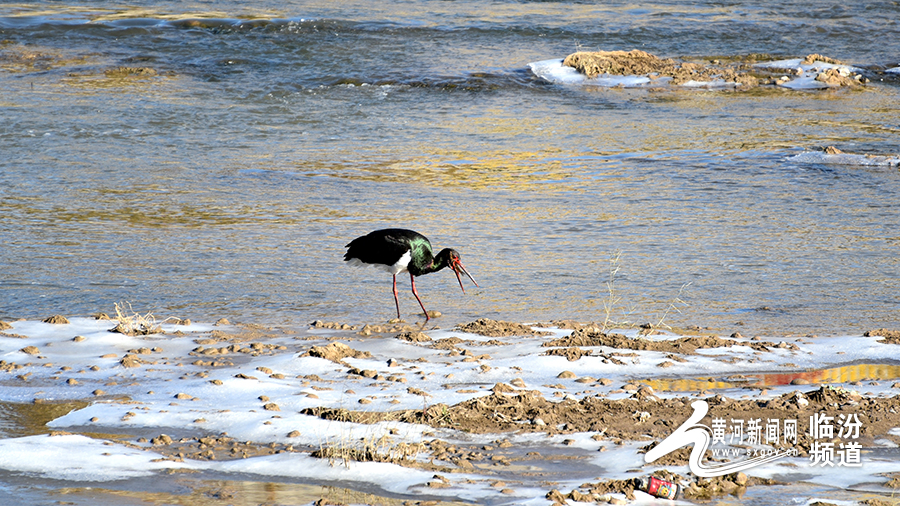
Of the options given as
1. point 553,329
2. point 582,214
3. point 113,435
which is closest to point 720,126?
point 582,214

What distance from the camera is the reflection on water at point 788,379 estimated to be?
5688mm

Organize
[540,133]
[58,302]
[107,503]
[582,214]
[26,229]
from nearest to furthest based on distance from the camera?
[107,503] → [58,302] → [26,229] → [582,214] → [540,133]

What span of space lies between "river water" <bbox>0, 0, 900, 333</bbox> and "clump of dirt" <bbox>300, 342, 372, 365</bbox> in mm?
1101

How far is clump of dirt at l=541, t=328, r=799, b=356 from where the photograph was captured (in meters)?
6.29

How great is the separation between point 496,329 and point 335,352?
47.8 inches

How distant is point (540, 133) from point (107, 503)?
36.1 feet

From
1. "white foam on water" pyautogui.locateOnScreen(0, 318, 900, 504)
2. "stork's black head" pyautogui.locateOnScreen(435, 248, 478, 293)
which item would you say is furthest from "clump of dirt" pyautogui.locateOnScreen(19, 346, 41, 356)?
"stork's black head" pyautogui.locateOnScreen(435, 248, 478, 293)

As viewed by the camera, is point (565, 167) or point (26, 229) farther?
point (565, 167)

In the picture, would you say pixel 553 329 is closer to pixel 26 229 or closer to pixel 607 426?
pixel 607 426

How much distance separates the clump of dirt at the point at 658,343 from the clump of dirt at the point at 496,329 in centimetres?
29

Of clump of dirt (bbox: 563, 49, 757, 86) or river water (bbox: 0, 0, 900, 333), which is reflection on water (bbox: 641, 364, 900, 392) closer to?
river water (bbox: 0, 0, 900, 333)

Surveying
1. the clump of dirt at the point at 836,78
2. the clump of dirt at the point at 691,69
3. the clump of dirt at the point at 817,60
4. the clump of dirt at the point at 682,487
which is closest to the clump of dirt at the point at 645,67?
the clump of dirt at the point at 691,69

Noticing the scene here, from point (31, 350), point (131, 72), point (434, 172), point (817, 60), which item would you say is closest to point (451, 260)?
point (31, 350)

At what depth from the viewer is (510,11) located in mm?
24656
